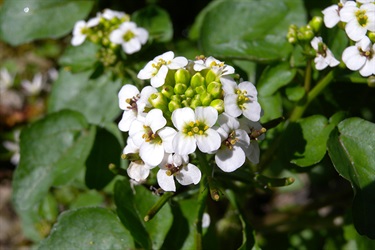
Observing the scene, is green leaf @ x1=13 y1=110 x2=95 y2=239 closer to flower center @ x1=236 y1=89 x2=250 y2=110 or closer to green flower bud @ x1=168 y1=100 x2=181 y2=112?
green flower bud @ x1=168 y1=100 x2=181 y2=112

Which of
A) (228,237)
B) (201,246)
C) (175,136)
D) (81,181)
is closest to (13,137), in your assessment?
(81,181)

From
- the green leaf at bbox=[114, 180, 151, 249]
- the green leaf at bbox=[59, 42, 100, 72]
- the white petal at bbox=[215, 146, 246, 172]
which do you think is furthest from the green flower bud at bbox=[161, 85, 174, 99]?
the green leaf at bbox=[59, 42, 100, 72]

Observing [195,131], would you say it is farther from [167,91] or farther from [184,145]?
[167,91]

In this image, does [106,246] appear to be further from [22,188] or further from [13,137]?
[13,137]

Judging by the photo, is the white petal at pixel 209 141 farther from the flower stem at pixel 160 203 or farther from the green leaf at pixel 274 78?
the green leaf at pixel 274 78

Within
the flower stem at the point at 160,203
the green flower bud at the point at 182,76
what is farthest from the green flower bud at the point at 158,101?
the flower stem at the point at 160,203

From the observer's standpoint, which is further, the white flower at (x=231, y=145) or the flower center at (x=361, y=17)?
the flower center at (x=361, y=17)
